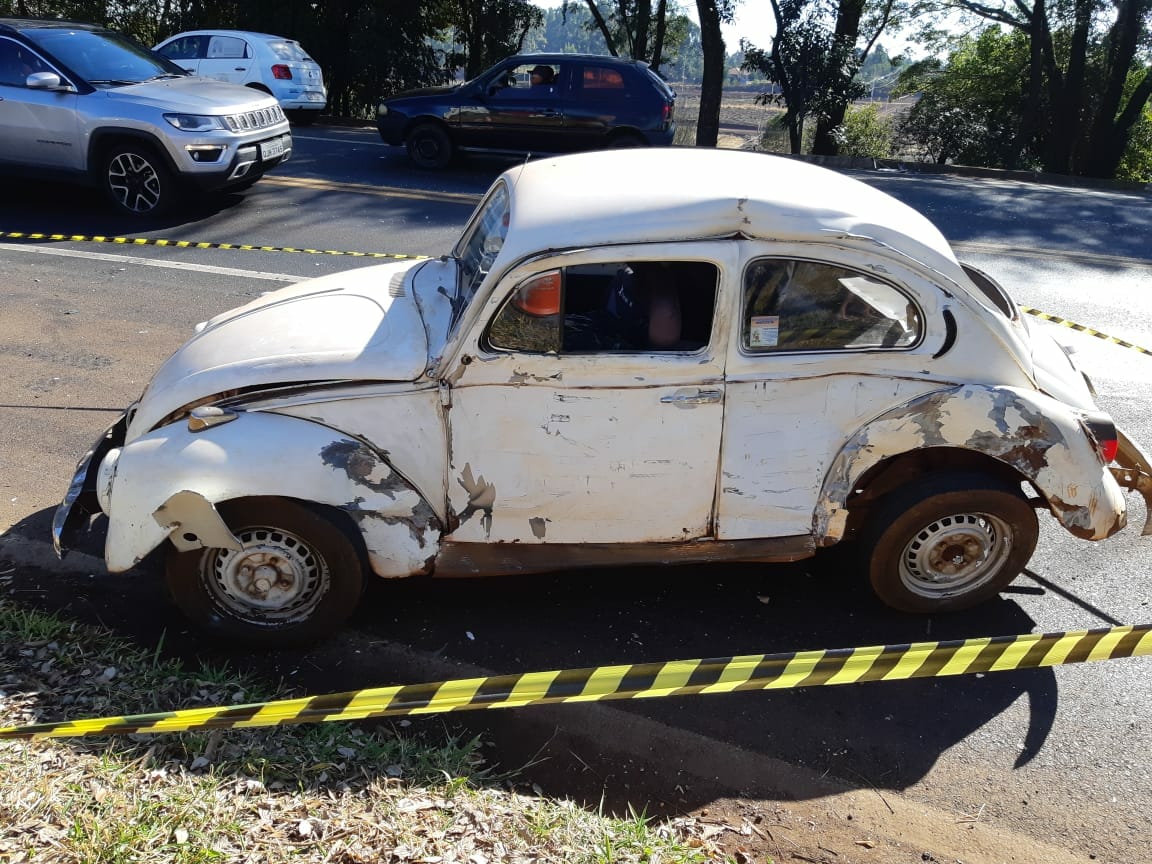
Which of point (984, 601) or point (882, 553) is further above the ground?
point (882, 553)

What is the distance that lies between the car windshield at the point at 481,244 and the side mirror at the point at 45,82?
7.36 metres

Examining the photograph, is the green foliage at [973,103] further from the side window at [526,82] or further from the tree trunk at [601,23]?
the side window at [526,82]

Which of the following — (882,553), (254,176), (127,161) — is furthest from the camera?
(254,176)

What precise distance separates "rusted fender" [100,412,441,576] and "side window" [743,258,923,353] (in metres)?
1.60

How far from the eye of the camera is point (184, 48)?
1775 centimetres

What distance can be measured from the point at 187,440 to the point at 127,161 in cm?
772

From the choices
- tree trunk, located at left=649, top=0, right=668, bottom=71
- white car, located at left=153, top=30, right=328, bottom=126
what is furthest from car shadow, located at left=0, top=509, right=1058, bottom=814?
tree trunk, located at left=649, top=0, right=668, bottom=71

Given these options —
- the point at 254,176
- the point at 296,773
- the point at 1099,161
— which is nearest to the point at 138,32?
the point at 254,176

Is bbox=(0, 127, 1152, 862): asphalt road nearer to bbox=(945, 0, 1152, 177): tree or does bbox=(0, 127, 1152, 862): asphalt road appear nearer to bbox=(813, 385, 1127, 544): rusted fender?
bbox=(813, 385, 1127, 544): rusted fender

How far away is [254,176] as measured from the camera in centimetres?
1081

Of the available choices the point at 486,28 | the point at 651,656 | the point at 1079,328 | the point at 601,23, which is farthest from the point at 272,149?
the point at 601,23

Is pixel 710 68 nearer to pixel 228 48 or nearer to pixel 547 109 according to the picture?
pixel 547 109

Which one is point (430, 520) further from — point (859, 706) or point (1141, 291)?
point (1141, 291)

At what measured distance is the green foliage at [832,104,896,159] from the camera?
2148cm
